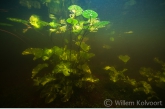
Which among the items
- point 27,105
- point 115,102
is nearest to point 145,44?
point 115,102

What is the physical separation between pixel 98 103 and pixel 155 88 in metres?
1.81

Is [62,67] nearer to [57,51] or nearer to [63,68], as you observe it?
[63,68]

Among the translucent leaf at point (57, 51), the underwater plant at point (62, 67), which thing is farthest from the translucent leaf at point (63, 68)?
the translucent leaf at point (57, 51)

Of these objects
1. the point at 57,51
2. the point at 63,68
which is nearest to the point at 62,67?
the point at 63,68

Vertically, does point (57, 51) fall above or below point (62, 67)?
above

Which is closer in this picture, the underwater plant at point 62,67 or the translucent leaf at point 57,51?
the underwater plant at point 62,67

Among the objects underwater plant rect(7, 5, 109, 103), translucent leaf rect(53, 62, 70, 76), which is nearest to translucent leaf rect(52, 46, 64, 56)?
underwater plant rect(7, 5, 109, 103)

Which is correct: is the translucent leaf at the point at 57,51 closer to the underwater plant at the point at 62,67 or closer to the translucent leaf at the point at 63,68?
the underwater plant at the point at 62,67

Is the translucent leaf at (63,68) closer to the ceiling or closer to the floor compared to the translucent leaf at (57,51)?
closer to the floor

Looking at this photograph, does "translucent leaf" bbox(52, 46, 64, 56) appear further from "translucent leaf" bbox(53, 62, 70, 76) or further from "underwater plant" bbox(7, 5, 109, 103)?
"translucent leaf" bbox(53, 62, 70, 76)

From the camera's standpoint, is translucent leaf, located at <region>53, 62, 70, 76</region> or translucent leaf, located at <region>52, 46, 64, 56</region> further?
translucent leaf, located at <region>52, 46, 64, 56</region>

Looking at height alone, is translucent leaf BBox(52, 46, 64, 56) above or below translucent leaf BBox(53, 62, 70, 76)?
above

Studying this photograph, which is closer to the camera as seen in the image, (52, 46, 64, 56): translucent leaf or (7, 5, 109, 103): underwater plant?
(7, 5, 109, 103): underwater plant

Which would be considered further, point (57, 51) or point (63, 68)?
point (57, 51)
